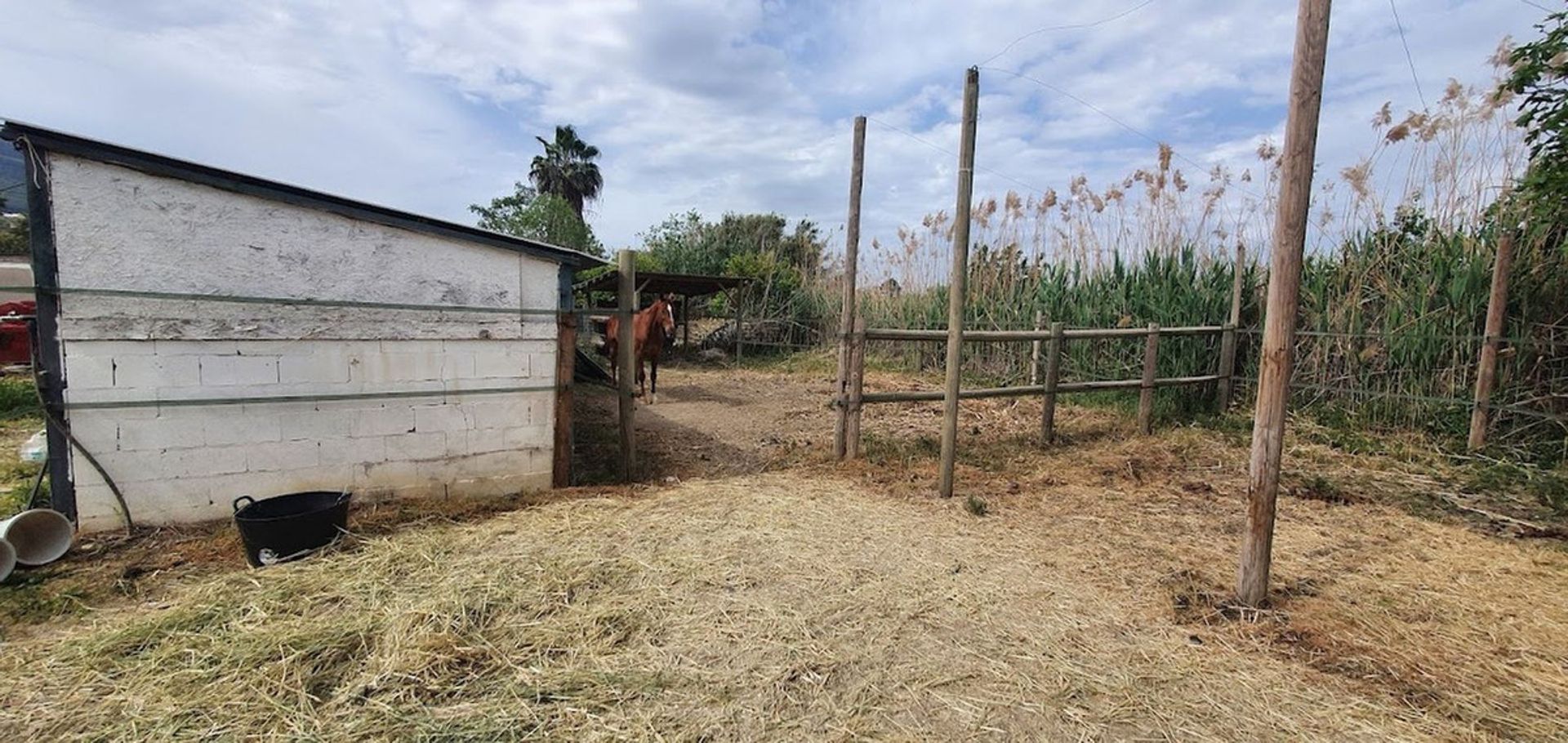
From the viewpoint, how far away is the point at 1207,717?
75.6 inches

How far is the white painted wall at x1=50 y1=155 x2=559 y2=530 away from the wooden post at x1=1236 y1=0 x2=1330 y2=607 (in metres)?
3.83

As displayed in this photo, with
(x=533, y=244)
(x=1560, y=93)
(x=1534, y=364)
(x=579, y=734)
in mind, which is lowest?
(x=579, y=734)

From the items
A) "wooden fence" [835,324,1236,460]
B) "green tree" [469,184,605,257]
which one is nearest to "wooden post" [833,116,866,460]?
"wooden fence" [835,324,1236,460]

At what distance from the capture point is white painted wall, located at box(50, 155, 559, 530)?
3051mm

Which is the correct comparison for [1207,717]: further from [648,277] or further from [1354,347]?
[648,277]

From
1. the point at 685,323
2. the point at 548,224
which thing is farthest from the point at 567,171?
the point at 685,323

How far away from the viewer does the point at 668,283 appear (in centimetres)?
1259

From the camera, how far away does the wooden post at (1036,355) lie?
26.3 ft

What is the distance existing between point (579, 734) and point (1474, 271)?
748 centimetres

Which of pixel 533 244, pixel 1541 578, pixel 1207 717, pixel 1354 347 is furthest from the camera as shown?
pixel 1354 347

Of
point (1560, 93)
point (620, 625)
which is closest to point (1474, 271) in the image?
point (1560, 93)

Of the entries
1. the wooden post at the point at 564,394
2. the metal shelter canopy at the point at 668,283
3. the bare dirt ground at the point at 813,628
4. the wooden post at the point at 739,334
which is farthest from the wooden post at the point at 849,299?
the wooden post at the point at 739,334

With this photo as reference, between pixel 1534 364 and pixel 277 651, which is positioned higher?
pixel 1534 364

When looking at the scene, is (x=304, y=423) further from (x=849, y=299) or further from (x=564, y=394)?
(x=849, y=299)
